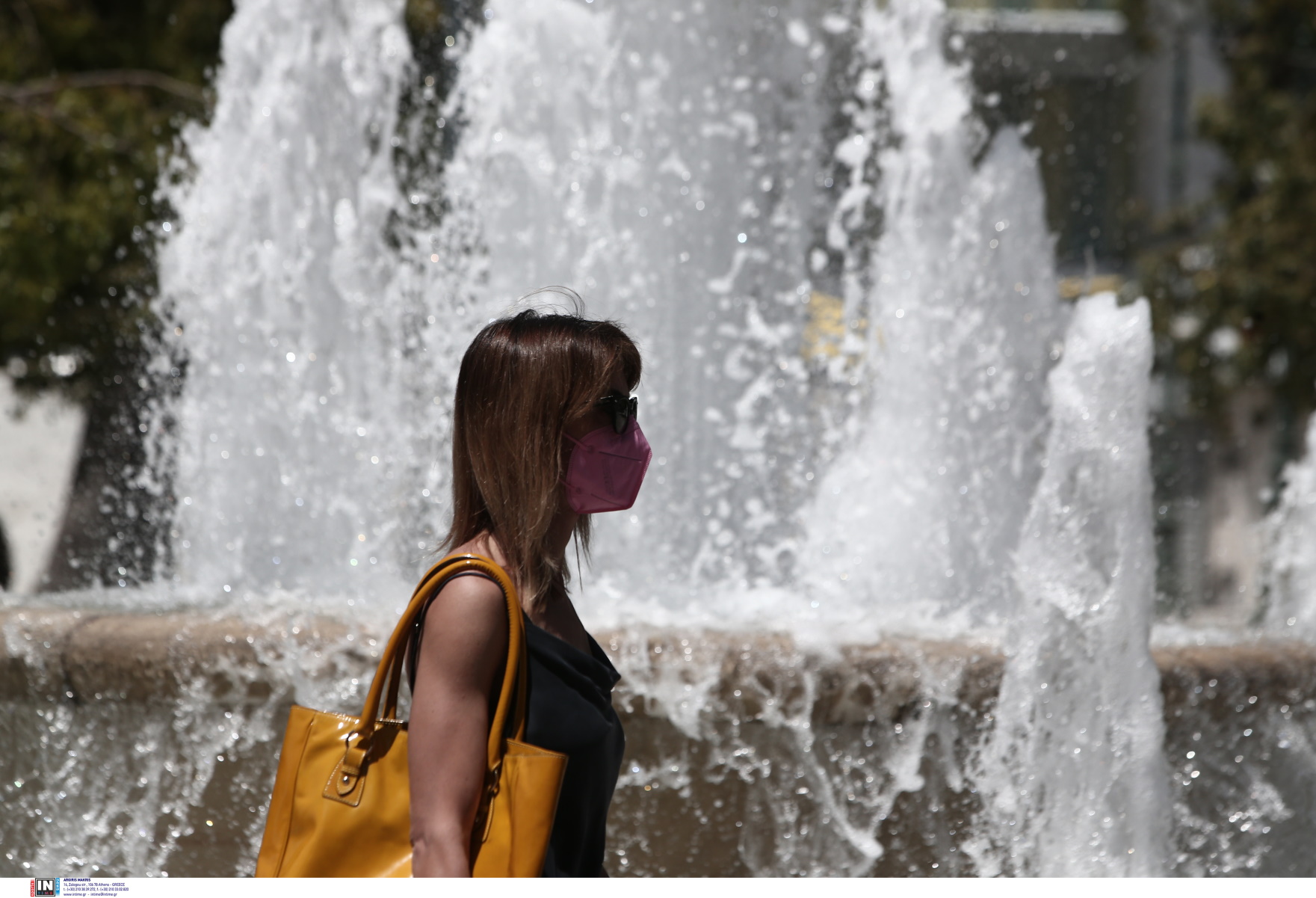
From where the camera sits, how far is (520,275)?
5145mm

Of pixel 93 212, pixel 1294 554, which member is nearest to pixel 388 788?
pixel 1294 554

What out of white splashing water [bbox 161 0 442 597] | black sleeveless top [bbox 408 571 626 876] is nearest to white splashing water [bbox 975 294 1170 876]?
black sleeveless top [bbox 408 571 626 876]

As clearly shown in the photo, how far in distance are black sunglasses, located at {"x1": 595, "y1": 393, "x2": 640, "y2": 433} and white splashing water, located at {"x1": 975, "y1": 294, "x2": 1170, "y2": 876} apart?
63.1 inches

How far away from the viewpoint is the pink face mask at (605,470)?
1.70 metres

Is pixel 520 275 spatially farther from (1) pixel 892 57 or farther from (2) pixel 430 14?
(2) pixel 430 14

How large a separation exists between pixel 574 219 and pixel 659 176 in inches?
26.0

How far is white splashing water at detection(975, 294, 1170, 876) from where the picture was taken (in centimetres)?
297

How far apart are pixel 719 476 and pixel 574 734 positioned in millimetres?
3798

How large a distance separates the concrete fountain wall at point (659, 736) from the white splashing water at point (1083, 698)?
0.08m

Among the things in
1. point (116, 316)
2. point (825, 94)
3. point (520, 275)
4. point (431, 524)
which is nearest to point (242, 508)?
point (431, 524)

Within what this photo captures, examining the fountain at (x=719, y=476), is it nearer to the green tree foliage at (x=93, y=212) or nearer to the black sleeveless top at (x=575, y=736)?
the black sleeveless top at (x=575, y=736)

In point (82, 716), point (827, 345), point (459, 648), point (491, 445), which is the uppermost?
point (827, 345)

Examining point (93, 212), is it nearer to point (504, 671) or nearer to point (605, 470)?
point (605, 470)

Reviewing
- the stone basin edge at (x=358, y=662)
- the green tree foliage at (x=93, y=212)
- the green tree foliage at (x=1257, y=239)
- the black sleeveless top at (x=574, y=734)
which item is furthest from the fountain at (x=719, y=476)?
the green tree foliage at (x=1257, y=239)
